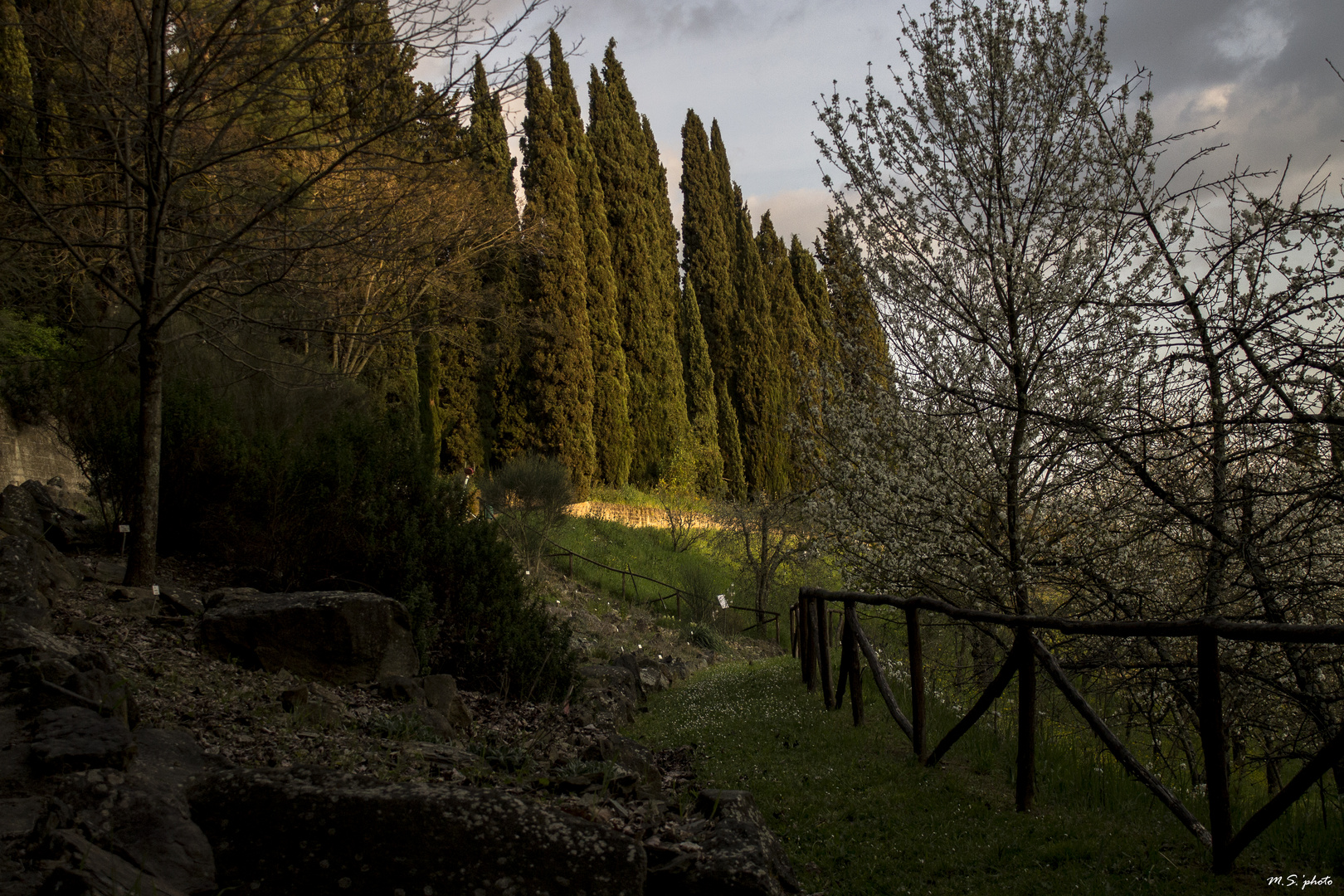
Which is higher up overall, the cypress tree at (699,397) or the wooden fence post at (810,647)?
the cypress tree at (699,397)

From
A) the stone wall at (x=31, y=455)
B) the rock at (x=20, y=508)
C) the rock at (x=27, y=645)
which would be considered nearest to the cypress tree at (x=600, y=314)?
the stone wall at (x=31, y=455)

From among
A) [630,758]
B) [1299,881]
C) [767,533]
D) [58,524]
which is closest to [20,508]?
[58,524]

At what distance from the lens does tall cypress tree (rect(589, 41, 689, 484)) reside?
26094 millimetres

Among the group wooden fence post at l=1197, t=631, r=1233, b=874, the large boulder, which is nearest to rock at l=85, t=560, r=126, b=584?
the large boulder

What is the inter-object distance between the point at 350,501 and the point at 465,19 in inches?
170

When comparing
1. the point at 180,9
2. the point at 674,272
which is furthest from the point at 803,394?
the point at 674,272

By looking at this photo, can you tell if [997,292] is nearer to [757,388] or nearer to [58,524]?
[58,524]

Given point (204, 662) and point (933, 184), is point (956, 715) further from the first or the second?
point (204, 662)

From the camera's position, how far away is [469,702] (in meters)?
6.86

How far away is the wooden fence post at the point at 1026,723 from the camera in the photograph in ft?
13.4

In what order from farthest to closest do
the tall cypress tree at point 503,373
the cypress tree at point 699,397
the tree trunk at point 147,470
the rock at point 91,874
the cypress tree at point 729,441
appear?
1. the cypress tree at point 729,441
2. the cypress tree at point 699,397
3. the tall cypress tree at point 503,373
4. the tree trunk at point 147,470
5. the rock at point 91,874

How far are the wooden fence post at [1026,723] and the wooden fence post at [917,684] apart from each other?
3.20ft

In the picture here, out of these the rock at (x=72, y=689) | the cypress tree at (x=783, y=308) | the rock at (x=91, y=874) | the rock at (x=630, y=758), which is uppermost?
the cypress tree at (x=783, y=308)

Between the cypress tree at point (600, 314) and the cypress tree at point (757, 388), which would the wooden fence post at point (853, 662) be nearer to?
the cypress tree at point (600, 314)
